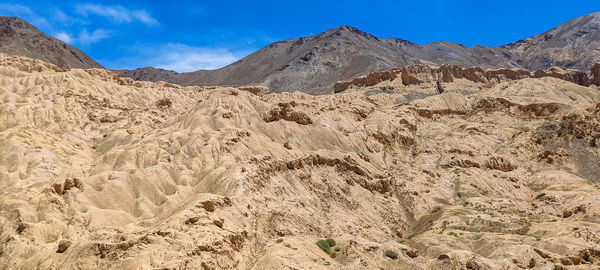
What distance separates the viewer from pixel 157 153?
4044 centimetres

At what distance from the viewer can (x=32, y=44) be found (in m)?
134

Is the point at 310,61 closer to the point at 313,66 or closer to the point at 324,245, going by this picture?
the point at 313,66

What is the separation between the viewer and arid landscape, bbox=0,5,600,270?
85.5 ft

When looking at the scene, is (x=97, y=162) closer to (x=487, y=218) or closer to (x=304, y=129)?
(x=304, y=129)

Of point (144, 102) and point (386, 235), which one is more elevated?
point (144, 102)

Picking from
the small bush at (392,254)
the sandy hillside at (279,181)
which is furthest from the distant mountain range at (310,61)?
the small bush at (392,254)

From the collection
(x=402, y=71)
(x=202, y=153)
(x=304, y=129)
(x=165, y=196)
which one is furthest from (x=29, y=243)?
(x=402, y=71)

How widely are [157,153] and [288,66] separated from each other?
431ft

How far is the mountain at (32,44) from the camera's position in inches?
4975

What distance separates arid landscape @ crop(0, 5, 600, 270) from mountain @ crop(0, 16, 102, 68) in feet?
216

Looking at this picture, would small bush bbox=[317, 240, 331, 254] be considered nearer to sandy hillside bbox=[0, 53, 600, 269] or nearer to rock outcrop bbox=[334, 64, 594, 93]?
sandy hillside bbox=[0, 53, 600, 269]

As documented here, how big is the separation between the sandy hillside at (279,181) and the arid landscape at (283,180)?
165mm

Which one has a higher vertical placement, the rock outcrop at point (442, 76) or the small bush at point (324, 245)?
the rock outcrop at point (442, 76)

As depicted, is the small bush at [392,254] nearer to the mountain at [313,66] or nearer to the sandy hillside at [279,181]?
the sandy hillside at [279,181]
